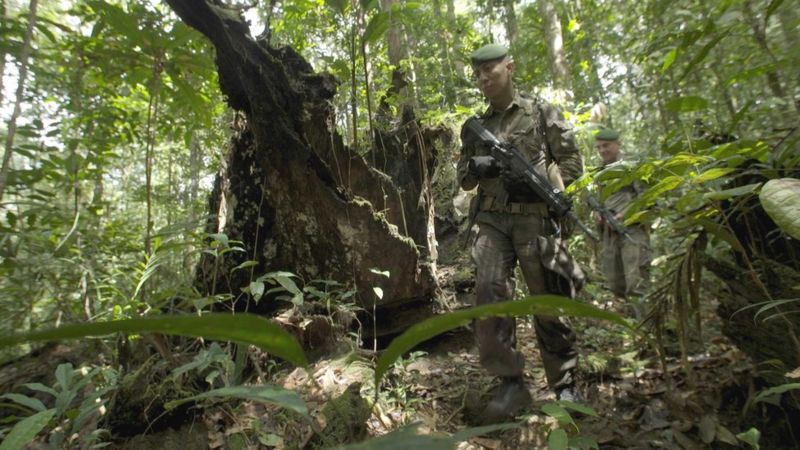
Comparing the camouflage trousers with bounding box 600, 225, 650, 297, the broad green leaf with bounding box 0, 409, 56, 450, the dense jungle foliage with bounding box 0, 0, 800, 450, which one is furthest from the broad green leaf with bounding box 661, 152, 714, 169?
the camouflage trousers with bounding box 600, 225, 650, 297

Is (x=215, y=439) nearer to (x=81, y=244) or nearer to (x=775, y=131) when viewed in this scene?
(x=81, y=244)

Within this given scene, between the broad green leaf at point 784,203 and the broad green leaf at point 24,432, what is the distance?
2339 mm

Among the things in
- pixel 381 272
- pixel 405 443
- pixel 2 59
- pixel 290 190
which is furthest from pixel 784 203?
pixel 2 59

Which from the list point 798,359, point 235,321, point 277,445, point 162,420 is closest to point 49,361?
point 162,420

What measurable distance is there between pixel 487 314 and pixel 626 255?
199 inches

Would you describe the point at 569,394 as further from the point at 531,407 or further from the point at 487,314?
the point at 487,314

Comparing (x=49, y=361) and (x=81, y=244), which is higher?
(x=81, y=244)

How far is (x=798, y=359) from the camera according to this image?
2.05 metres

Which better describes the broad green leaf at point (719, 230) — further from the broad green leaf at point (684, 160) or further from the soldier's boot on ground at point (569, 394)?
the soldier's boot on ground at point (569, 394)

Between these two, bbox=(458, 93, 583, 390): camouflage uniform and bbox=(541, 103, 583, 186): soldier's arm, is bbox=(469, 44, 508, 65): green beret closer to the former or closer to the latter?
bbox=(458, 93, 583, 390): camouflage uniform

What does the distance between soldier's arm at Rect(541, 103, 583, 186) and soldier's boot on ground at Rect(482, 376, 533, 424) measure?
1558 mm

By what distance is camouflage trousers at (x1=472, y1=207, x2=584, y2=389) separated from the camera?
9.86ft

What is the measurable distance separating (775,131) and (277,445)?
2.76m

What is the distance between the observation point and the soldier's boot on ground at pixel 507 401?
2793 mm
